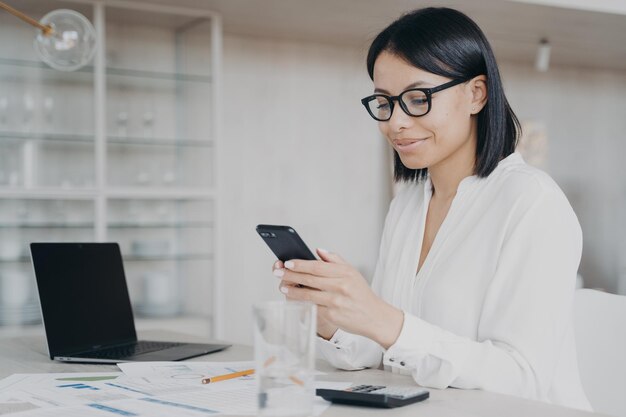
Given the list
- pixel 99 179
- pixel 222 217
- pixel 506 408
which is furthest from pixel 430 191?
pixel 222 217

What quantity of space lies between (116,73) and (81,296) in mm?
2271

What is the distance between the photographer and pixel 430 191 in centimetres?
195

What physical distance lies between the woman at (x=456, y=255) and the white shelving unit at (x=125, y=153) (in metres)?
2.23

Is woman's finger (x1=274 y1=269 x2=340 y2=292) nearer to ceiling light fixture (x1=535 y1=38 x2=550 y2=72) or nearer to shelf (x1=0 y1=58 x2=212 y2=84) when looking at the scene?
shelf (x1=0 y1=58 x2=212 y2=84)

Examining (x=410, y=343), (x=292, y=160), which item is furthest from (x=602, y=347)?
(x=292, y=160)

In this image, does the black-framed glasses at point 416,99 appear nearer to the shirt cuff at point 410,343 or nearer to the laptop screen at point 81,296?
the shirt cuff at point 410,343

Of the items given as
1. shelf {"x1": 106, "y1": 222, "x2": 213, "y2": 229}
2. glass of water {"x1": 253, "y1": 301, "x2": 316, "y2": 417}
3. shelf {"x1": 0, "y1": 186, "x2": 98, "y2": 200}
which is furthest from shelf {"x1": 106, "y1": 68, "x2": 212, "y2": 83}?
glass of water {"x1": 253, "y1": 301, "x2": 316, "y2": 417}

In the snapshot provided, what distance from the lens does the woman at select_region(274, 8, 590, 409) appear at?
4.48 feet

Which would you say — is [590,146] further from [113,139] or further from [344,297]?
[344,297]

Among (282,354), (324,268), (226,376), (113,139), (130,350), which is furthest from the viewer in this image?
(113,139)

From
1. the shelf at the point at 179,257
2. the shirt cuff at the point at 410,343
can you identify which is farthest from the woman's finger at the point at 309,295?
the shelf at the point at 179,257

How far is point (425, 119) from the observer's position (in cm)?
172

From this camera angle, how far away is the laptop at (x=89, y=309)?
179 centimetres

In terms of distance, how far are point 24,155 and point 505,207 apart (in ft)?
9.03
